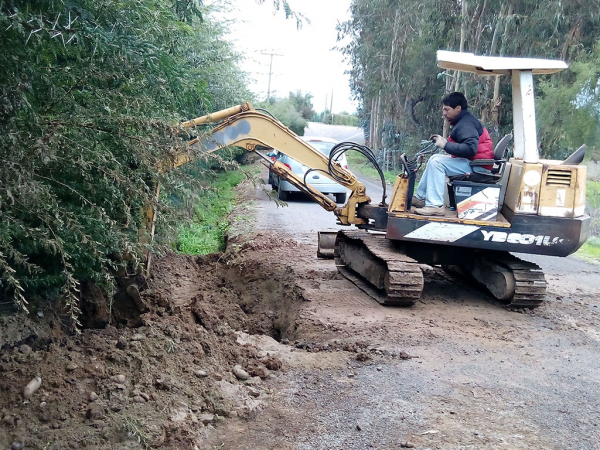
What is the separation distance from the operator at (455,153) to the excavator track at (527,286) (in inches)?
45.0

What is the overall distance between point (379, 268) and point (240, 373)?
286 cm

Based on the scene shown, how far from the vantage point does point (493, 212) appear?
6902 millimetres

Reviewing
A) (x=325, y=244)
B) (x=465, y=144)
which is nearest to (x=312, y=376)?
(x=465, y=144)

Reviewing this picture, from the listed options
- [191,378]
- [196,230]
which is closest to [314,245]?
[196,230]

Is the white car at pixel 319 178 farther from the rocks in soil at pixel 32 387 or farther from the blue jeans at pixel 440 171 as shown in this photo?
the rocks in soil at pixel 32 387

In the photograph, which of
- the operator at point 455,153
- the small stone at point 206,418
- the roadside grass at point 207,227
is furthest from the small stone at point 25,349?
the operator at point 455,153

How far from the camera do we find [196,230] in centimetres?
1128

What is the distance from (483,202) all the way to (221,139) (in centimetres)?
321

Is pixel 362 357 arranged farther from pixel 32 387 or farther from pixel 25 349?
pixel 25 349

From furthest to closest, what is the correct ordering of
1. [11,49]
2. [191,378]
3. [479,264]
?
1. [479,264]
2. [191,378]
3. [11,49]

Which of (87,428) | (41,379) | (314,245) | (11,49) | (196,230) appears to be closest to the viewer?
(11,49)

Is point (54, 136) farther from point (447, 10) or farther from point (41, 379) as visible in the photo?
point (447, 10)

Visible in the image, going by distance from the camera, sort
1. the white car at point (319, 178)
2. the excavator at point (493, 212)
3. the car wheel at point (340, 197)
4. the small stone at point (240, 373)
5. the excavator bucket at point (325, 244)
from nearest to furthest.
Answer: the small stone at point (240, 373) → the excavator at point (493, 212) → the excavator bucket at point (325, 244) → the white car at point (319, 178) → the car wheel at point (340, 197)

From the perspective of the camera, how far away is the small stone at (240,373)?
A: 464 centimetres
